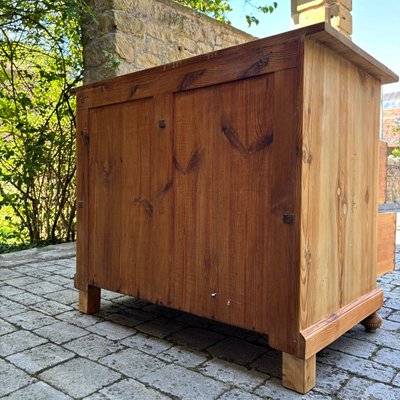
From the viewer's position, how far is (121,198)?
190 centimetres

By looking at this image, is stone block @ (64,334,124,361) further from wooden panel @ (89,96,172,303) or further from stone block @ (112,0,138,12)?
stone block @ (112,0,138,12)

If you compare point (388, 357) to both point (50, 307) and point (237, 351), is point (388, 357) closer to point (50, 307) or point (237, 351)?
point (237, 351)

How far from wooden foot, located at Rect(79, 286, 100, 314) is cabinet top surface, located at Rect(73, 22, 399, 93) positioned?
3.48 ft

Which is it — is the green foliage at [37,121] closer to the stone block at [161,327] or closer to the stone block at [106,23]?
the stone block at [106,23]

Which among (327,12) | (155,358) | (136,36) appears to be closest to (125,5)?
(136,36)

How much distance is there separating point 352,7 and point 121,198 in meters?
4.11

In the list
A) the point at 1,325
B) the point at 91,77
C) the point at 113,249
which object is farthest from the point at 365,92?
the point at 91,77

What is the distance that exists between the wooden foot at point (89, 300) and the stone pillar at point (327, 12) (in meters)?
3.70

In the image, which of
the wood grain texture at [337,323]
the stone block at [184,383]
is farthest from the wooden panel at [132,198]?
the wood grain texture at [337,323]

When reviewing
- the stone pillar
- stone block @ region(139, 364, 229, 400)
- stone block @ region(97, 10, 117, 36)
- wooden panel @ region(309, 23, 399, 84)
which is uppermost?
the stone pillar

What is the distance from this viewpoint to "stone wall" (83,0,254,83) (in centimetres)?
339

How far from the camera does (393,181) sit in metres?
9.55

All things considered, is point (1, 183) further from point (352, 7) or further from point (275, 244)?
point (352, 7)

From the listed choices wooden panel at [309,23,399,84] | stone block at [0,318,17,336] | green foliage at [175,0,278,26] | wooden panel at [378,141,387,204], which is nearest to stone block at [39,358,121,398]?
stone block at [0,318,17,336]
